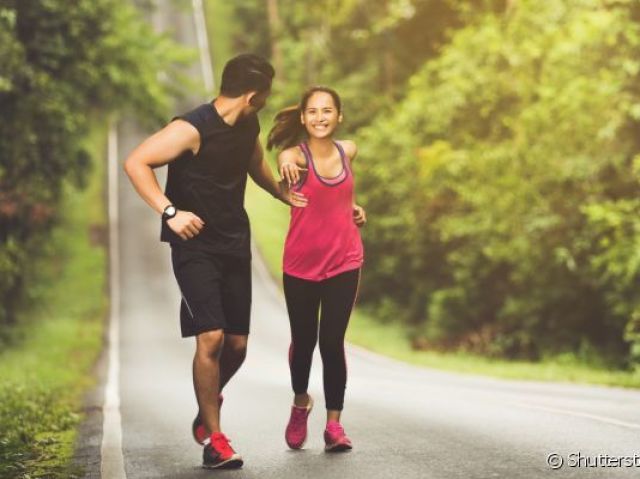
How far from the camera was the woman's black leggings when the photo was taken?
252 inches

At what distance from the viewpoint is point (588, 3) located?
62.6 feet

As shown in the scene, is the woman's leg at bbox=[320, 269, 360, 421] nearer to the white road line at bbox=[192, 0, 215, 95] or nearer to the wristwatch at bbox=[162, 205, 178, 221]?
the wristwatch at bbox=[162, 205, 178, 221]

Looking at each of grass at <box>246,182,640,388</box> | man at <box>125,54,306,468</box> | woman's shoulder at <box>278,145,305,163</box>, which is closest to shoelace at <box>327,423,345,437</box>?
man at <box>125,54,306,468</box>

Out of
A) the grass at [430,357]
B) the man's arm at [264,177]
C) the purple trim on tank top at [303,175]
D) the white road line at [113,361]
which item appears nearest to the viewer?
the purple trim on tank top at [303,175]

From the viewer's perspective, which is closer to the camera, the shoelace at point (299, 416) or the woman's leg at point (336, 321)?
the woman's leg at point (336, 321)

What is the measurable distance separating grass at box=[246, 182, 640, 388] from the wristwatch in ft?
25.9

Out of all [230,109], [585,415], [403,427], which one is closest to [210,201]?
[230,109]

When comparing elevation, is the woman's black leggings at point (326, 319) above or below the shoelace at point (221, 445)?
above

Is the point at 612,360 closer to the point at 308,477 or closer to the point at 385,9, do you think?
the point at 308,477

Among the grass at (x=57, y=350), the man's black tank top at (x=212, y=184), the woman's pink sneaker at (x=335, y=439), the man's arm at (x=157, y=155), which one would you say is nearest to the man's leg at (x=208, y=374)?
the man's black tank top at (x=212, y=184)

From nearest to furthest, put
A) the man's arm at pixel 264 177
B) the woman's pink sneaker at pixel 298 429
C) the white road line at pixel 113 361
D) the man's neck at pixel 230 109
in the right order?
1. the man's neck at pixel 230 109
2. the man's arm at pixel 264 177
3. the woman's pink sneaker at pixel 298 429
4. the white road line at pixel 113 361

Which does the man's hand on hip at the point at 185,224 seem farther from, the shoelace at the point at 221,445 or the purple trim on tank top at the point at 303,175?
the shoelace at the point at 221,445

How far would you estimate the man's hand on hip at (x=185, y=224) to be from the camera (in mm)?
5855

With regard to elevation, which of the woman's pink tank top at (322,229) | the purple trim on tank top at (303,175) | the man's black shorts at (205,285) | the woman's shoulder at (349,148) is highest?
the woman's shoulder at (349,148)
